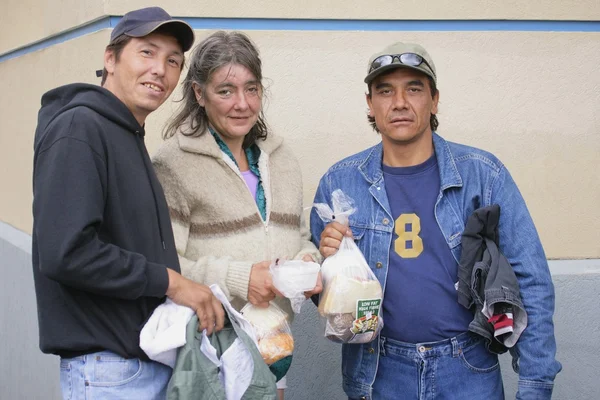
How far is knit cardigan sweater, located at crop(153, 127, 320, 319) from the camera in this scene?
285 centimetres

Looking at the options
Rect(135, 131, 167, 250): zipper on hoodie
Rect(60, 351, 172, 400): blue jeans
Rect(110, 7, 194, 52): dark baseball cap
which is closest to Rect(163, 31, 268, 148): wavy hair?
Rect(110, 7, 194, 52): dark baseball cap

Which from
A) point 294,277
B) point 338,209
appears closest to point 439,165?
point 338,209

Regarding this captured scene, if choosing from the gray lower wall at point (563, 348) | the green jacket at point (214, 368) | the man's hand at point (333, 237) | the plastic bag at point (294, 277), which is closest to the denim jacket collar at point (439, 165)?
the man's hand at point (333, 237)

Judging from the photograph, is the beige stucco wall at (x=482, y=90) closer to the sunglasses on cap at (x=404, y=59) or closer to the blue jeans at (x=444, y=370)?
the sunglasses on cap at (x=404, y=59)

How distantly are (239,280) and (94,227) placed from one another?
71 cm

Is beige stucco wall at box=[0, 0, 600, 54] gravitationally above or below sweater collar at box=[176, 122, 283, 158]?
above

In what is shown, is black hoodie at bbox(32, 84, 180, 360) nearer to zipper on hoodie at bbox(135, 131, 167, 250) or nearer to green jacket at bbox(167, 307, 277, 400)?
zipper on hoodie at bbox(135, 131, 167, 250)

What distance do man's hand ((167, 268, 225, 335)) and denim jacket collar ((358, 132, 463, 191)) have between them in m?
0.91

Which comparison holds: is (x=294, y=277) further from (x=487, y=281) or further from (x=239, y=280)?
(x=487, y=281)

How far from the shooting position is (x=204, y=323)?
2496 mm

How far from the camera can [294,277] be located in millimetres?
2730

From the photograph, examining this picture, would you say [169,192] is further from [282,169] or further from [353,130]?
[353,130]

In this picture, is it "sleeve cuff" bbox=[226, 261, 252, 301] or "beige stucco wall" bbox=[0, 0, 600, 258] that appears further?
"beige stucco wall" bbox=[0, 0, 600, 258]

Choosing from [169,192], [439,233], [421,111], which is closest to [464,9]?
[421,111]
